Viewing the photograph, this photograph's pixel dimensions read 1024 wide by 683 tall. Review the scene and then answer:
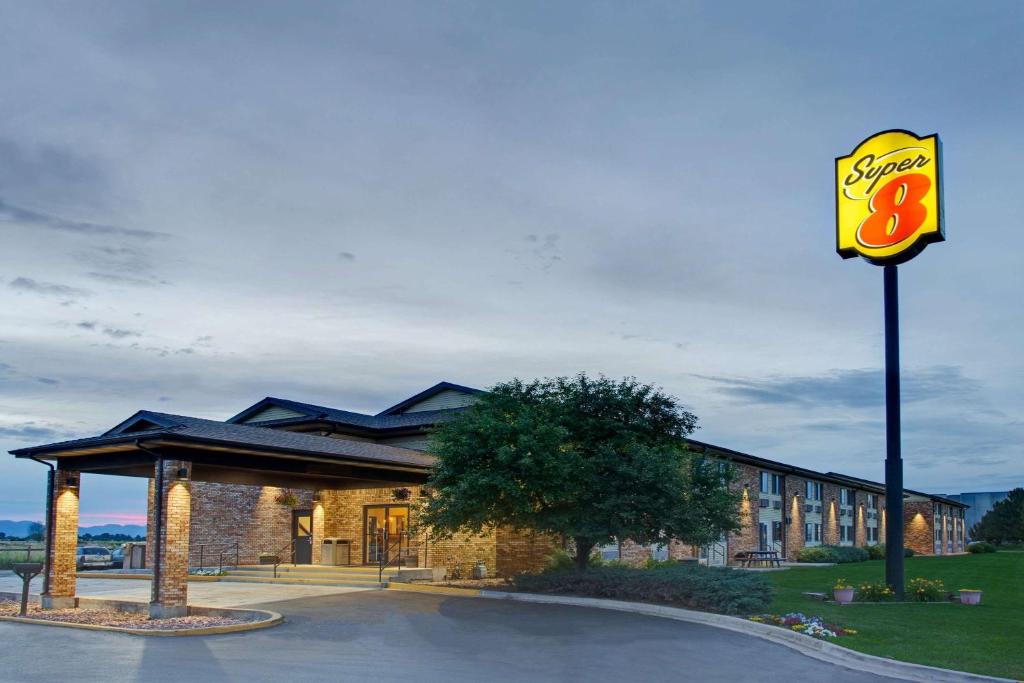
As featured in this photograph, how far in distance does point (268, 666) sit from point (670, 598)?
35.9 feet

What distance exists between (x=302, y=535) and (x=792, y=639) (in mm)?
24657

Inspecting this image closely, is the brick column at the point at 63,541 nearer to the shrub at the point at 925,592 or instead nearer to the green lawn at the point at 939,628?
the green lawn at the point at 939,628

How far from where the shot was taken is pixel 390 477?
28.7 meters

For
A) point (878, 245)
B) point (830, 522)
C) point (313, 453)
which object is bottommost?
point (830, 522)

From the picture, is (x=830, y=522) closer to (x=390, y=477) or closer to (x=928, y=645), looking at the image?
(x=390, y=477)

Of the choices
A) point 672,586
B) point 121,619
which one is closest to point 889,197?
point 672,586

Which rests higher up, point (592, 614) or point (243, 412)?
point (243, 412)

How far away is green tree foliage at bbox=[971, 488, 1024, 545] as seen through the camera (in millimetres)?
101000

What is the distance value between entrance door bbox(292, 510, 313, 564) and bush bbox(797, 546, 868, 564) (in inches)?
1152

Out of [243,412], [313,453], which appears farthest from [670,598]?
[243,412]

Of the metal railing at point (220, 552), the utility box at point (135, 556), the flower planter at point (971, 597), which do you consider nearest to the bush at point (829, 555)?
the flower planter at point (971, 597)

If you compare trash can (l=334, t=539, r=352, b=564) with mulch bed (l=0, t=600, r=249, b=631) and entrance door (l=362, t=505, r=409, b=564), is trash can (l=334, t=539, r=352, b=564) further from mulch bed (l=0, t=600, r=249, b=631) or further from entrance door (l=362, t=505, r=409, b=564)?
mulch bed (l=0, t=600, r=249, b=631)

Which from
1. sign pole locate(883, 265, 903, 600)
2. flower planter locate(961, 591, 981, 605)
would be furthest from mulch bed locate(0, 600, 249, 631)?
flower planter locate(961, 591, 981, 605)

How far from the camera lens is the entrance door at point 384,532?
1355 inches
